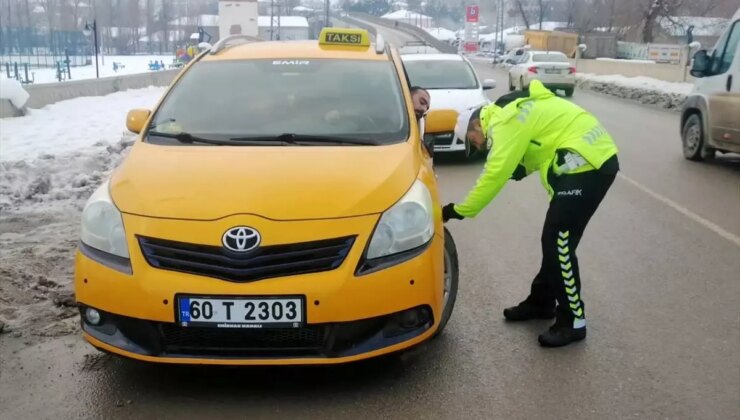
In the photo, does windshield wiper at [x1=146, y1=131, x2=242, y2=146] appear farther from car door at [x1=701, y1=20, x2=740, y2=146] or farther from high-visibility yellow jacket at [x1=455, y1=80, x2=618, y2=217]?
car door at [x1=701, y1=20, x2=740, y2=146]

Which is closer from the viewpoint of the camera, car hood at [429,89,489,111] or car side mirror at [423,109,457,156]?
car side mirror at [423,109,457,156]

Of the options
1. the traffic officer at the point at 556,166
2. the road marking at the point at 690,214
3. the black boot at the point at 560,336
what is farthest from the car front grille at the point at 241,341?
the road marking at the point at 690,214

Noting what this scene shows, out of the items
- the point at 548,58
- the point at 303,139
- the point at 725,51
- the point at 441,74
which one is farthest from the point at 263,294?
the point at 548,58

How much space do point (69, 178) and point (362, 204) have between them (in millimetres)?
6800

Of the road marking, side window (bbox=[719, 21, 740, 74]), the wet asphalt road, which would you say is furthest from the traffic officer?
side window (bbox=[719, 21, 740, 74])

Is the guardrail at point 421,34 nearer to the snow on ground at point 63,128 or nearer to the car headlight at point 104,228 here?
the snow on ground at point 63,128

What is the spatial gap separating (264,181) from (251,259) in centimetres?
51

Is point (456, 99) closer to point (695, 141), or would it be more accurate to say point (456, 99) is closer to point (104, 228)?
point (695, 141)

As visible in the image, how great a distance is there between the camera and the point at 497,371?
408cm

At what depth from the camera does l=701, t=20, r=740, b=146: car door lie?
10547mm

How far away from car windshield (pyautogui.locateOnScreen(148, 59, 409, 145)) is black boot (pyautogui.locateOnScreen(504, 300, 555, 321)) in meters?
1.30

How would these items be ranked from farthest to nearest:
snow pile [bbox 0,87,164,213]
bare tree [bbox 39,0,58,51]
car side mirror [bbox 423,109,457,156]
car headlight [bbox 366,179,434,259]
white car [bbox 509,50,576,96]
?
bare tree [bbox 39,0,58,51]
white car [bbox 509,50,576,96]
snow pile [bbox 0,87,164,213]
car side mirror [bbox 423,109,457,156]
car headlight [bbox 366,179,434,259]

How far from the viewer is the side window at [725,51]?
35.2 feet

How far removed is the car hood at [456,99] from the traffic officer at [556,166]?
23.1ft
